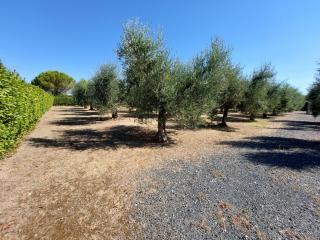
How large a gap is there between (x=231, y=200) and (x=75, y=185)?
4504 mm

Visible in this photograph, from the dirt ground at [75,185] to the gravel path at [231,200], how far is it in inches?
24.4

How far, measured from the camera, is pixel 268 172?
8.44 meters

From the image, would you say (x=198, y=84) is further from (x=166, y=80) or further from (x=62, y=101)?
(x=62, y=101)

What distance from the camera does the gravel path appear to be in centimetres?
486

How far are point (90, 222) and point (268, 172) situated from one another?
6.34 metres

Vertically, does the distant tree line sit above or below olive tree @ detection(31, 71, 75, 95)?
below

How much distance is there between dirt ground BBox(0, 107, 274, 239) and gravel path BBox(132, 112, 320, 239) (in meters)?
0.62

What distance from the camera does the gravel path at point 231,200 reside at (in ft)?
15.9

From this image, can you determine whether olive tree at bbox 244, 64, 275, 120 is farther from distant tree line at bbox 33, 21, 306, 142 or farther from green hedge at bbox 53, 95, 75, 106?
green hedge at bbox 53, 95, 75, 106

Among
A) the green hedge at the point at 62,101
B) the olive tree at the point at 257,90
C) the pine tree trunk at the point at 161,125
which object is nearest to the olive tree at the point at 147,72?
the pine tree trunk at the point at 161,125

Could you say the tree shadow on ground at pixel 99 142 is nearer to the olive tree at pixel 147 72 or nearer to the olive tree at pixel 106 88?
the olive tree at pixel 147 72

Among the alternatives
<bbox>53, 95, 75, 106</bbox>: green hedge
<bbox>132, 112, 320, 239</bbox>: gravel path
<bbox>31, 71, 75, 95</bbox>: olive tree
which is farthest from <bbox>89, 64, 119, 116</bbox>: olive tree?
<bbox>31, 71, 75, 95</bbox>: olive tree

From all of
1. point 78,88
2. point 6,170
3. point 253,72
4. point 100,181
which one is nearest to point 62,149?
point 6,170

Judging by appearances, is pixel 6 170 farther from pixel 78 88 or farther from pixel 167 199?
pixel 78 88
